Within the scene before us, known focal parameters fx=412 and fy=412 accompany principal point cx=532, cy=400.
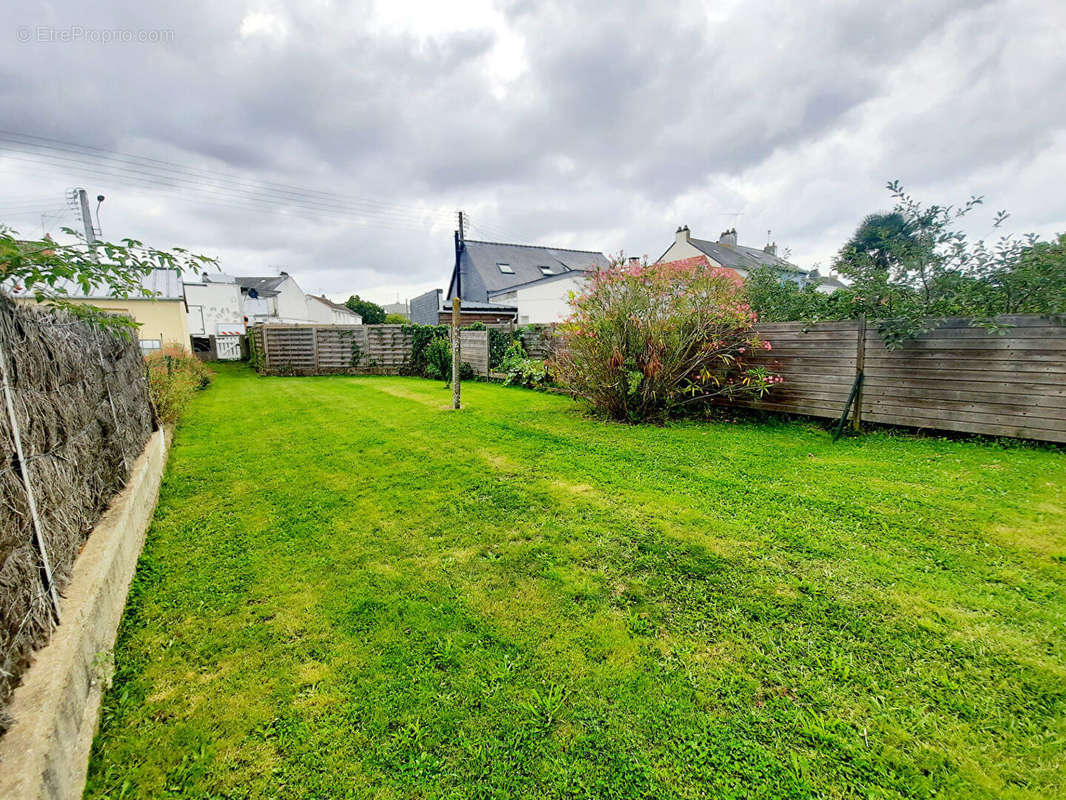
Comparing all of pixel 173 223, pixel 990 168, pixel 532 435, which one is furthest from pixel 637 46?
pixel 173 223

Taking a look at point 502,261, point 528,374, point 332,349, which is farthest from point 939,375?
point 502,261

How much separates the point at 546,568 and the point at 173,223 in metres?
23.3

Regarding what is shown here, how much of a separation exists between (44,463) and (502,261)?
23.9 meters

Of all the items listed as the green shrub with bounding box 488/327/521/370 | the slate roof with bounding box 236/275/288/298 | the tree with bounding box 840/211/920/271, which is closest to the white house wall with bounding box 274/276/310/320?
the slate roof with bounding box 236/275/288/298

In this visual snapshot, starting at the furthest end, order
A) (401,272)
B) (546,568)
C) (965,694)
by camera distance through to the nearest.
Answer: (401,272) → (546,568) → (965,694)

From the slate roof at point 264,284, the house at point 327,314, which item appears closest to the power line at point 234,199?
the slate roof at point 264,284

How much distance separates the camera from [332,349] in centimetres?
1380

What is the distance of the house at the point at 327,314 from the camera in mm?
36781

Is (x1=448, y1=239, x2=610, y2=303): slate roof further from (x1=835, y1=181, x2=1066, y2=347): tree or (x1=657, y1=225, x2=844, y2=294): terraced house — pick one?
(x1=835, y1=181, x2=1066, y2=347): tree

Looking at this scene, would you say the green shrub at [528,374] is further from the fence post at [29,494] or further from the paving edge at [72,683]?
the fence post at [29,494]

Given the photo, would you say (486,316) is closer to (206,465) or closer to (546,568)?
(206,465)

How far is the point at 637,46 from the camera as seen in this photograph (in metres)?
6.88

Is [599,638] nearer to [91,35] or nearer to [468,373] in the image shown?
[91,35]

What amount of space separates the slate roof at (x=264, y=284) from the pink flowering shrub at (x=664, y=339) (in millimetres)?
33419
